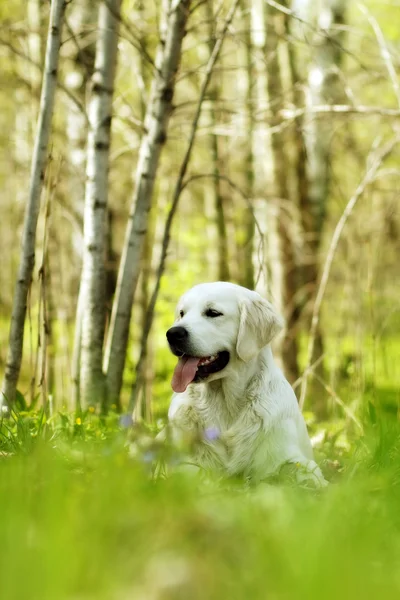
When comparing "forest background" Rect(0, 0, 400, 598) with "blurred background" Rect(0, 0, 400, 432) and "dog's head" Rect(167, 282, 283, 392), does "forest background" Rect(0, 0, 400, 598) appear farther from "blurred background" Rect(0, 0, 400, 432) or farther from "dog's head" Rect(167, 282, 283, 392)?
"dog's head" Rect(167, 282, 283, 392)

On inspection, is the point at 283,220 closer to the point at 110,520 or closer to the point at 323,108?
the point at 323,108

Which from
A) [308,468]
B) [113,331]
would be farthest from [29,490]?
[113,331]

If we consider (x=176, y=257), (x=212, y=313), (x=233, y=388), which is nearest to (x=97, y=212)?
(x=212, y=313)

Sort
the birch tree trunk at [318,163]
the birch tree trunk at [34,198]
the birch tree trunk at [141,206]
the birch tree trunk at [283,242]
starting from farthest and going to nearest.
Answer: the birch tree trunk at [318,163] → the birch tree trunk at [283,242] → the birch tree trunk at [141,206] → the birch tree trunk at [34,198]

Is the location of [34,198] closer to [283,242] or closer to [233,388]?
[233,388]

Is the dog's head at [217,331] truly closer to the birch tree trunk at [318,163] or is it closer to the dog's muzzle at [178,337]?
the dog's muzzle at [178,337]

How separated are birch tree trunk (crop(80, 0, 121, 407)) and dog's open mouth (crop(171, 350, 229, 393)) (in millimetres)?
1149

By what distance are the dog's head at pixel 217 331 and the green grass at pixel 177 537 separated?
980 mm

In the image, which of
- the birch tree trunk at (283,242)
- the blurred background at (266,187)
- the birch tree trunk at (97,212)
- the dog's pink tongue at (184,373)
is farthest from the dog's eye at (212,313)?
the birch tree trunk at (283,242)

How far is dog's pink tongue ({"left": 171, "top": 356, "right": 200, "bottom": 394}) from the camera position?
345 cm

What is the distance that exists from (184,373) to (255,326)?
404mm

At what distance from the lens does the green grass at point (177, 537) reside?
1493 mm

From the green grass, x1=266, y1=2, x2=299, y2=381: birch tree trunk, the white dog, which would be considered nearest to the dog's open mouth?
the white dog

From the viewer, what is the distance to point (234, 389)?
3480 millimetres
